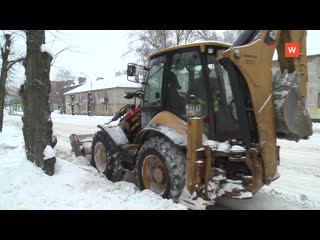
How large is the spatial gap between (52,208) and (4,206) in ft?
2.33

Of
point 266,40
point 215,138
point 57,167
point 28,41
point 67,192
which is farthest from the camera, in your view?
point 57,167

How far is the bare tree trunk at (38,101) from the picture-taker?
6715 millimetres

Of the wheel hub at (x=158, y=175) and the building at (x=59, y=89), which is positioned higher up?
the building at (x=59, y=89)

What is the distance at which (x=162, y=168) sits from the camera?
5.63 meters

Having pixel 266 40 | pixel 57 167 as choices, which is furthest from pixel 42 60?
pixel 266 40

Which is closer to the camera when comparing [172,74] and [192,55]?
[192,55]

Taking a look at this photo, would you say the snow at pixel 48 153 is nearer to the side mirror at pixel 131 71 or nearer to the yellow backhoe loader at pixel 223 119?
the yellow backhoe loader at pixel 223 119

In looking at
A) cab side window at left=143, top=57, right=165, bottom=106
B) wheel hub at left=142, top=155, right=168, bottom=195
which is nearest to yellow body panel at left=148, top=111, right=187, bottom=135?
cab side window at left=143, top=57, right=165, bottom=106

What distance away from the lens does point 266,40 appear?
4.90 meters

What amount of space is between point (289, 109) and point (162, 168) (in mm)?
2156

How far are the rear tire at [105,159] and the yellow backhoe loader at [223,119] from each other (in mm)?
1147

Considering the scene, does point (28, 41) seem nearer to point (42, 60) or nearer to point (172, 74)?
point (42, 60)

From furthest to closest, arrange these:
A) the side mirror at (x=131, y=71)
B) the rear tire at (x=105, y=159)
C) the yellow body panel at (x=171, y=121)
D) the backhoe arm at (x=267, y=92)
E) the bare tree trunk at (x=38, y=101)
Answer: the rear tire at (x=105, y=159) → the side mirror at (x=131, y=71) → the bare tree trunk at (x=38, y=101) → the yellow body panel at (x=171, y=121) → the backhoe arm at (x=267, y=92)

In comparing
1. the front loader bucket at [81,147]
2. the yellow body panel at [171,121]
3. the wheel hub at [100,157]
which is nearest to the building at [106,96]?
the front loader bucket at [81,147]
